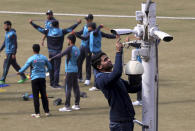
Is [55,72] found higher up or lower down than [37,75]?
lower down

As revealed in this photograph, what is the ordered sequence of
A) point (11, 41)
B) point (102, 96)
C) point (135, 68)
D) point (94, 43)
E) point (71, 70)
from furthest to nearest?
point (11, 41)
point (94, 43)
point (102, 96)
point (71, 70)
point (135, 68)

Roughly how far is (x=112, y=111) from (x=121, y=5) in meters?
27.0

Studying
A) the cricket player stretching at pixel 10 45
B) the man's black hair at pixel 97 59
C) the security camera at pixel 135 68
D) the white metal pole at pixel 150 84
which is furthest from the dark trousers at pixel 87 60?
the security camera at pixel 135 68

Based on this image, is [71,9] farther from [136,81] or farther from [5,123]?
[136,81]

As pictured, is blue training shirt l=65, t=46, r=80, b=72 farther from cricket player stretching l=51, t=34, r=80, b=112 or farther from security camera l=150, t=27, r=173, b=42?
security camera l=150, t=27, r=173, b=42

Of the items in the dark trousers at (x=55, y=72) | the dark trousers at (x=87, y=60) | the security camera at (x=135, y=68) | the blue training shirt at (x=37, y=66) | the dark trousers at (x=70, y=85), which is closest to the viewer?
the security camera at (x=135, y=68)

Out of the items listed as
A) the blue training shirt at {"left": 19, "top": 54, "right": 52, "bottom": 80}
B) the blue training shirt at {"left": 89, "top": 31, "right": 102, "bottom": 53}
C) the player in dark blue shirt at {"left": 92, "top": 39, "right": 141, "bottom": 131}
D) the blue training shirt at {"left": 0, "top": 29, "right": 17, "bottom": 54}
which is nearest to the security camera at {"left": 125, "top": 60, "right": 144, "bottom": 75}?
the player in dark blue shirt at {"left": 92, "top": 39, "right": 141, "bottom": 131}

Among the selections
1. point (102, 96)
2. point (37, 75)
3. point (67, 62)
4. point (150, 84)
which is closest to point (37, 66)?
point (37, 75)

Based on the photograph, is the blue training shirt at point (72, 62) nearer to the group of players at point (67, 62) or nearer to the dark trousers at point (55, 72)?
the group of players at point (67, 62)

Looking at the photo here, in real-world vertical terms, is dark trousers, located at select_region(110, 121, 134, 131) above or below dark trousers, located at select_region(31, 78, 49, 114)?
above

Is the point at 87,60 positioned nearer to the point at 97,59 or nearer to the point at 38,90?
the point at 38,90

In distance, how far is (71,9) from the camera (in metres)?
34.1

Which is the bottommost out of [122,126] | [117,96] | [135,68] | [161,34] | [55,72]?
[55,72]

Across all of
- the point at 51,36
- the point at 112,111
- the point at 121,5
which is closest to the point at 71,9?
the point at 121,5
